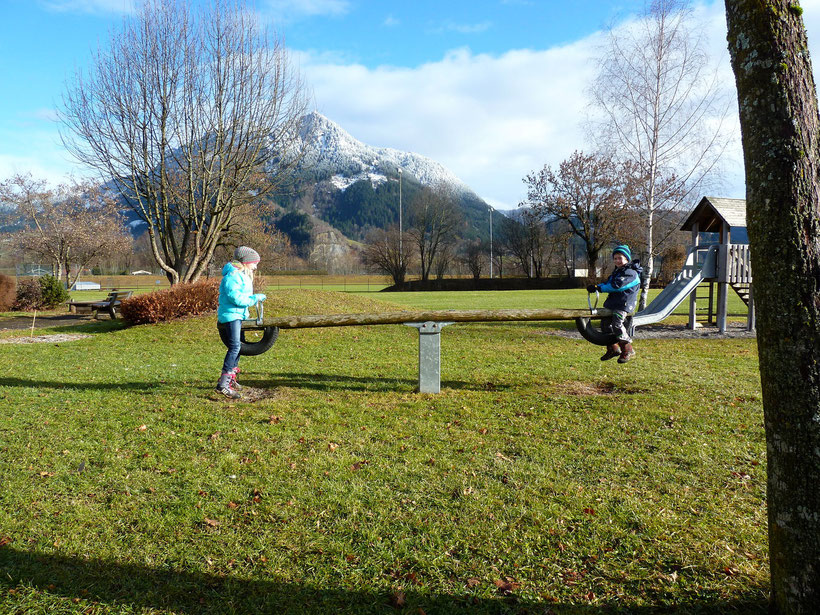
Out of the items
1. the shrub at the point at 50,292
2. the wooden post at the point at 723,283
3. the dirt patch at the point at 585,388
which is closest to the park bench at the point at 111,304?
the shrub at the point at 50,292

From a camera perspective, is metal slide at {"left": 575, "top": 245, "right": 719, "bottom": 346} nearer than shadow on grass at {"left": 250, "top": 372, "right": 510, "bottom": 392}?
No

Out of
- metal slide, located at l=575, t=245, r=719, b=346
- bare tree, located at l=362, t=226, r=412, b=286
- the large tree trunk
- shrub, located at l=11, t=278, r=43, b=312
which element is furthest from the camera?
bare tree, located at l=362, t=226, r=412, b=286

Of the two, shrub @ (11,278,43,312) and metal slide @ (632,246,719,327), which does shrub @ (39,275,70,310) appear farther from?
metal slide @ (632,246,719,327)

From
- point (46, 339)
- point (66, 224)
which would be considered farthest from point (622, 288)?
point (66, 224)

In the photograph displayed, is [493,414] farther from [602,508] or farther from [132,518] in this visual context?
[132,518]

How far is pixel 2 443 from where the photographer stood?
16.5ft

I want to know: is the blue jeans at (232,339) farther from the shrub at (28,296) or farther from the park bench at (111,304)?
the shrub at (28,296)

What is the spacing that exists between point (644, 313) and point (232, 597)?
13.3 metres

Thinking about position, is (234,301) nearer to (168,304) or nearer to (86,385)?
(86,385)

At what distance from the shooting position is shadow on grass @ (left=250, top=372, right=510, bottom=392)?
7.52 metres

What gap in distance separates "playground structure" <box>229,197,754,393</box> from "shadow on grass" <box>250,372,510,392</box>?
63 cm

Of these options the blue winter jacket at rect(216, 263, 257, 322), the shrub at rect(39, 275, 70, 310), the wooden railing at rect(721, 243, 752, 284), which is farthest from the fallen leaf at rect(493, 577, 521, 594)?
the shrub at rect(39, 275, 70, 310)

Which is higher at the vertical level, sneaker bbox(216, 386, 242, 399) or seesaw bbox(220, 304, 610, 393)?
seesaw bbox(220, 304, 610, 393)

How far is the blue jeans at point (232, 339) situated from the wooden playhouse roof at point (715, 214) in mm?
14574
